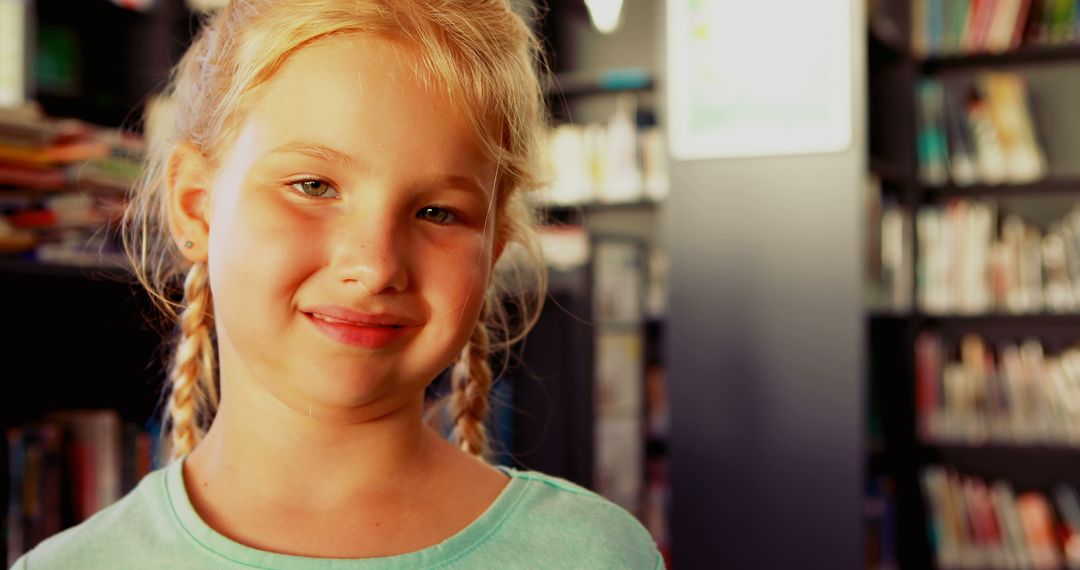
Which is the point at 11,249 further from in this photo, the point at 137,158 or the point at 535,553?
the point at 535,553

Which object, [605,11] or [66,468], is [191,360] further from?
[66,468]

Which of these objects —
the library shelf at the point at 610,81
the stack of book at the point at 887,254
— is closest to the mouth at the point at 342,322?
the stack of book at the point at 887,254

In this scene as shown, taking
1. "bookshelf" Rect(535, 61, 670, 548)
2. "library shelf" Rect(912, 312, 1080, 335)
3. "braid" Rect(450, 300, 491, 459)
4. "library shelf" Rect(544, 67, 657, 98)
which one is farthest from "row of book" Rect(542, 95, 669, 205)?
"braid" Rect(450, 300, 491, 459)

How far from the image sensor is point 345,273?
62 centimetres

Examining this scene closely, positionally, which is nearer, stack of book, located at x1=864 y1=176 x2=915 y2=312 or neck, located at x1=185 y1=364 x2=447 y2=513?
neck, located at x1=185 y1=364 x2=447 y2=513

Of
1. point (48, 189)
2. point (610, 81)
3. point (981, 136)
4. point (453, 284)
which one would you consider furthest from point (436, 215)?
point (610, 81)

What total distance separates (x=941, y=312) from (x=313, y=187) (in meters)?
3.00

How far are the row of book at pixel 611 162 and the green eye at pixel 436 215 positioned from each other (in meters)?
3.22

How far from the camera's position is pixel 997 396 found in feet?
10.6

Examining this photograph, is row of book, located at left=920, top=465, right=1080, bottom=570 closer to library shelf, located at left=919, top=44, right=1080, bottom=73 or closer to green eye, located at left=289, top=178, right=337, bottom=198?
library shelf, located at left=919, top=44, right=1080, bottom=73

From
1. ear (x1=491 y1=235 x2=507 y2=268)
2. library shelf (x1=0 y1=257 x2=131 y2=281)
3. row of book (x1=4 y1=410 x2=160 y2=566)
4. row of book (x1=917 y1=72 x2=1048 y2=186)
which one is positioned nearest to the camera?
ear (x1=491 y1=235 x2=507 y2=268)

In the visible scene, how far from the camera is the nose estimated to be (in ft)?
2.01

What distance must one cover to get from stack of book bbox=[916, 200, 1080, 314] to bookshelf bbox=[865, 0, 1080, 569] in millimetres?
23

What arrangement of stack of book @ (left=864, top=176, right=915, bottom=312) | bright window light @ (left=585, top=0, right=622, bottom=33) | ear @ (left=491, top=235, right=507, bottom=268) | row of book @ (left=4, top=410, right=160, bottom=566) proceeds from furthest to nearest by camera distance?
stack of book @ (left=864, top=176, right=915, bottom=312) < row of book @ (left=4, top=410, right=160, bottom=566) < ear @ (left=491, top=235, right=507, bottom=268) < bright window light @ (left=585, top=0, right=622, bottom=33)
